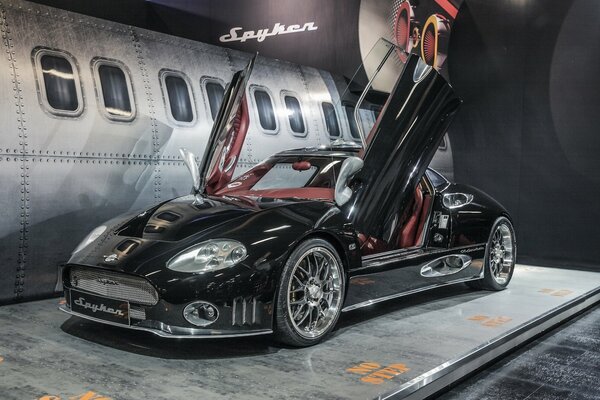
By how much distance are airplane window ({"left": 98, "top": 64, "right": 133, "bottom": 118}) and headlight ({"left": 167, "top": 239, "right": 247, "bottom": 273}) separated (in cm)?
279

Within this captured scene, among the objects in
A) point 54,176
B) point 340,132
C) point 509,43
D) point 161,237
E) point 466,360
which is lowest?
point 466,360

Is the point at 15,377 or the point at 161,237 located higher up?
the point at 161,237

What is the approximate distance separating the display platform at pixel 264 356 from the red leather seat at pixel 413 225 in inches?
22.1

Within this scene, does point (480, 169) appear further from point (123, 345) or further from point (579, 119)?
point (123, 345)

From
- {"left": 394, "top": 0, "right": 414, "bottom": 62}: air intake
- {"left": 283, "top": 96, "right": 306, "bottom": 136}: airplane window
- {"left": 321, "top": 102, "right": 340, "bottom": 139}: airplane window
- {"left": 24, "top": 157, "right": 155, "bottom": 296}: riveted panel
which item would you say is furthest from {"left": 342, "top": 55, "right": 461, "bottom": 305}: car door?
{"left": 394, "top": 0, "right": 414, "bottom": 62}: air intake

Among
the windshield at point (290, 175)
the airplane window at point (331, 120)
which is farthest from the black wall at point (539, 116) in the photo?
the windshield at point (290, 175)

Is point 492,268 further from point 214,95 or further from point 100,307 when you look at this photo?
point 100,307

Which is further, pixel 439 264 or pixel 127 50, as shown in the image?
pixel 127 50

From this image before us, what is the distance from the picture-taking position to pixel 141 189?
6.34 m

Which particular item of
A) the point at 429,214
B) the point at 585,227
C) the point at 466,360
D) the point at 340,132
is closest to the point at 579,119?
the point at 585,227

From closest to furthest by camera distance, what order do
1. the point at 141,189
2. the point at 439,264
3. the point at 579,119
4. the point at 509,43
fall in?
the point at 439,264
the point at 141,189
the point at 579,119
the point at 509,43

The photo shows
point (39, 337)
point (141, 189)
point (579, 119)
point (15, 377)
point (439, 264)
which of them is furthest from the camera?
point (579, 119)

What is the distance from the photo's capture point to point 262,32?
37.7ft

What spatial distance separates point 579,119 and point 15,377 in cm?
747
